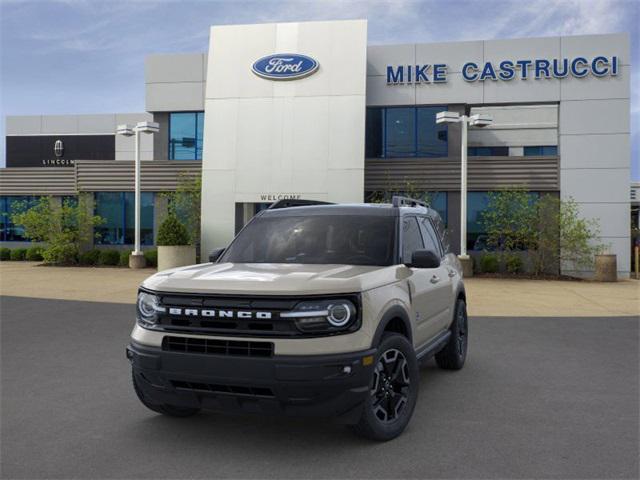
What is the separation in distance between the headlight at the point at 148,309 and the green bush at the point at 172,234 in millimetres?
16664

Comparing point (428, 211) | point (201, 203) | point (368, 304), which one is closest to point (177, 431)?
point (368, 304)

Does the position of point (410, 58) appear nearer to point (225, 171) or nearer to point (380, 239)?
point (225, 171)

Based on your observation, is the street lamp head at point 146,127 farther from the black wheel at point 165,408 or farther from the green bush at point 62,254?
the black wheel at point 165,408

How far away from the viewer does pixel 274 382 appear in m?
3.81

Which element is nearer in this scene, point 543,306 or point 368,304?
point 368,304

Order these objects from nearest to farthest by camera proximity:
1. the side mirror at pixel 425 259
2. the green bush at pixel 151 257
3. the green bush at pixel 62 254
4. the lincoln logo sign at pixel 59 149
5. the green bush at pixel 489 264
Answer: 1. the side mirror at pixel 425 259
2. the green bush at pixel 489 264
3. the green bush at pixel 151 257
4. the green bush at pixel 62 254
5. the lincoln logo sign at pixel 59 149

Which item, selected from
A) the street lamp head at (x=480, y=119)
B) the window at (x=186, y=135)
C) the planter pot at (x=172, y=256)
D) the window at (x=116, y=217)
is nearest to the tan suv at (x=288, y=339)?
the planter pot at (x=172, y=256)

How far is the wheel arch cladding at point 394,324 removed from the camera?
417 centimetres

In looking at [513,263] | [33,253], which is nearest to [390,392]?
[513,263]

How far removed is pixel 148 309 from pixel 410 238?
2.49 metres

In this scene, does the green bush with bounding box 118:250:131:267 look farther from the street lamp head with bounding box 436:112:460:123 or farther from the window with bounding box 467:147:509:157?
the window with bounding box 467:147:509:157

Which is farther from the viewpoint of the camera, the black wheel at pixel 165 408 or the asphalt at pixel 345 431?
the black wheel at pixel 165 408

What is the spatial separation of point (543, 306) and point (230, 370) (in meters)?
10.6

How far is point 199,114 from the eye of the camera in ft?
84.7
